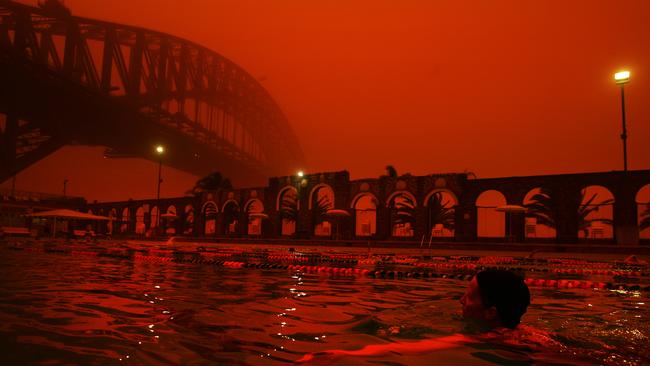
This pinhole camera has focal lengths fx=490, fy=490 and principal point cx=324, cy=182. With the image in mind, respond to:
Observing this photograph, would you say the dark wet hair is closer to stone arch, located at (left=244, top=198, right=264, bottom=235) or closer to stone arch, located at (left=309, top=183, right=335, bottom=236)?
stone arch, located at (left=309, top=183, right=335, bottom=236)

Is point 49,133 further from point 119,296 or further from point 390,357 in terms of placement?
point 390,357

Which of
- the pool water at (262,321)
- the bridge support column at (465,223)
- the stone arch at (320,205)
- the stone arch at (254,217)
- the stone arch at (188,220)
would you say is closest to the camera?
the pool water at (262,321)

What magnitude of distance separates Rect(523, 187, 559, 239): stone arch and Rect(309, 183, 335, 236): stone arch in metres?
12.1

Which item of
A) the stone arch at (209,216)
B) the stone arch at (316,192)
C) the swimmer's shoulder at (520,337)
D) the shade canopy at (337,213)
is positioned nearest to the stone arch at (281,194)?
the stone arch at (316,192)

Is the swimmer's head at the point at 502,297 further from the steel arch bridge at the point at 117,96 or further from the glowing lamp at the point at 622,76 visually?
the steel arch bridge at the point at 117,96

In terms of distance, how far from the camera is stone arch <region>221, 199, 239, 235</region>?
3906 centimetres

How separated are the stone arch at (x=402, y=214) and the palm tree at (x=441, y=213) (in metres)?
1.26

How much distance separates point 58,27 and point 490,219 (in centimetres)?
4495

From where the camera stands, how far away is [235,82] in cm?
8175

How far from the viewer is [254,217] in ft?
121

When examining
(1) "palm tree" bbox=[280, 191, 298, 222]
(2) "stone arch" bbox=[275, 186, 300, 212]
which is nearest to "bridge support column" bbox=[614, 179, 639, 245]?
(1) "palm tree" bbox=[280, 191, 298, 222]

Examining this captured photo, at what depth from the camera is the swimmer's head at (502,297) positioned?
347 cm

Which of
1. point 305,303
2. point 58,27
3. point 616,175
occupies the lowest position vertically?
point 305,303

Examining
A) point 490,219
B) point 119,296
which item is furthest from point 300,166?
point 119,296
